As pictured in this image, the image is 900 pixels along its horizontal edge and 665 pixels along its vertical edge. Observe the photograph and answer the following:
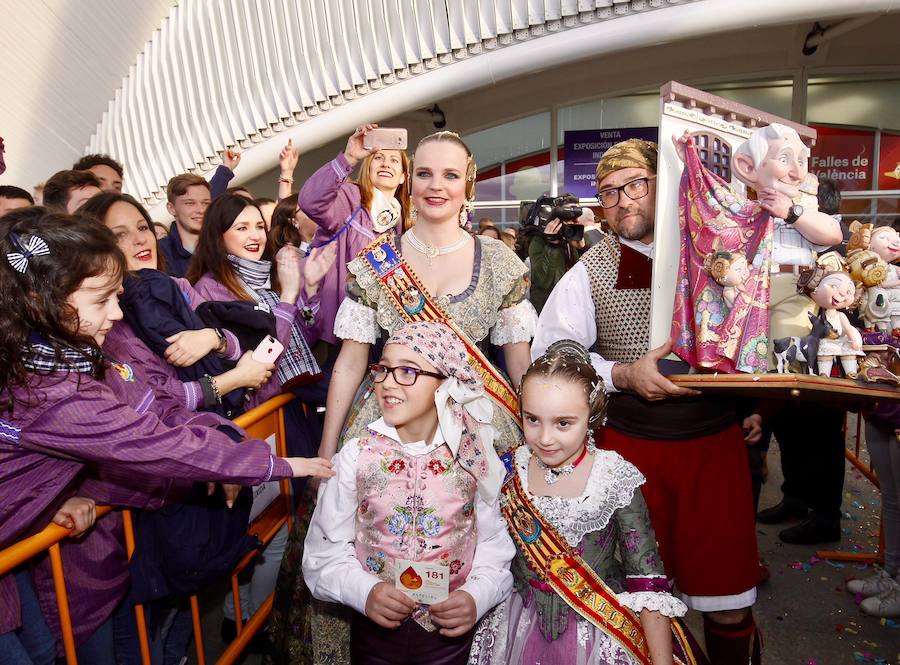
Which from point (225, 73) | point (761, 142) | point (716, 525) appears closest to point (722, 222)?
point (761, 142)

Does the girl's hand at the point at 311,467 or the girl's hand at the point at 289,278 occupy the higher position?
the girl's hand at the point at 289,278

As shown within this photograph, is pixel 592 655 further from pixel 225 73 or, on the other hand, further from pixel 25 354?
pixel 225 73

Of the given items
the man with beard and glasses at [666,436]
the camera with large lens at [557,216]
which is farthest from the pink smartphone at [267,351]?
the camera with large lens at [557,216]

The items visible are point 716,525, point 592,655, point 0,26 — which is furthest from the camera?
point 0,26

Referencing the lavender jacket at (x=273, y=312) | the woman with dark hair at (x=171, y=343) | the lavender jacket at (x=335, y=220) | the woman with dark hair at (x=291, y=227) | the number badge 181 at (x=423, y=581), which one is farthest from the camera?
the woman with dark hair at (x=291, y=227)

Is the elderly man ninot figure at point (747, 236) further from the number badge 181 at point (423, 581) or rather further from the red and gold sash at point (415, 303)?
the number badge 181 at point (423, 581)

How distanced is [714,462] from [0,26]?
691 centimetres

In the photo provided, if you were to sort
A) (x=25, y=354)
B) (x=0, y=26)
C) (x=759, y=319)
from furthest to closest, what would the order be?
(x=0, y=26), (x=759, y=319), (x=25, y=354)

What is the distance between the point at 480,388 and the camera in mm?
1632

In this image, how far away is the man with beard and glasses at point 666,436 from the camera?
1.88 meters

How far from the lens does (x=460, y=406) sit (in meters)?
1.61

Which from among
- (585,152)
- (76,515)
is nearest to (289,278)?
(76,515)

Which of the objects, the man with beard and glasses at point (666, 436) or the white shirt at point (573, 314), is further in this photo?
the white shirt at point (573, 314)

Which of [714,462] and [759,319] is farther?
[714,462]
